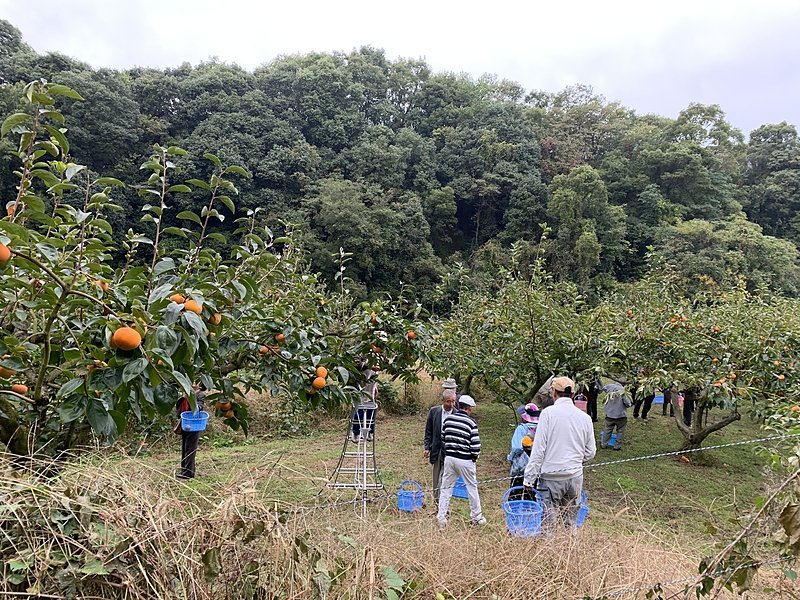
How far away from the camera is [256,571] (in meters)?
1.36

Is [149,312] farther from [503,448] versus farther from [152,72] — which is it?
[152,72]

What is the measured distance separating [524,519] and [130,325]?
241 centimetres

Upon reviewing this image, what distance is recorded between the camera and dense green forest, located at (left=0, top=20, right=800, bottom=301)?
1980 cm

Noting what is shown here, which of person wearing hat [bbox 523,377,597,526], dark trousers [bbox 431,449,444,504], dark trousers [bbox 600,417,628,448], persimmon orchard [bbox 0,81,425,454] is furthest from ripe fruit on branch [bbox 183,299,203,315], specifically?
dark trousers [bbox 600,417,628,448]

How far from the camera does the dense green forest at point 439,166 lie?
19.8 m

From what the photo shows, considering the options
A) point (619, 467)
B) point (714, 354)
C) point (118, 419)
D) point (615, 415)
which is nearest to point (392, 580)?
point (118, 419)

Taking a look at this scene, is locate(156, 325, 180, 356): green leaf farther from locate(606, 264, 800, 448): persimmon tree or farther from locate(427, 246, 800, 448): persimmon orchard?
locate(606, 264, 800, 448): persimmon tree

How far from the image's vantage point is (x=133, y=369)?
1.13 m

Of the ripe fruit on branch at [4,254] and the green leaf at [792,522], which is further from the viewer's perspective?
the green leaf at [792,522]

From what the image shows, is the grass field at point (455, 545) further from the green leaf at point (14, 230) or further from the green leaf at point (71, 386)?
the green leaf at point (14, 230)

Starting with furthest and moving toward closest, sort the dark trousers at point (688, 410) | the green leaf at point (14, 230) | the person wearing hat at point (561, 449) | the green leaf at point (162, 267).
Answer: the dark trousers at point (688, 410), the person wearing hat at point (561, 449), the green leaf at point (162, 267), the green leaf at point (14, 230)

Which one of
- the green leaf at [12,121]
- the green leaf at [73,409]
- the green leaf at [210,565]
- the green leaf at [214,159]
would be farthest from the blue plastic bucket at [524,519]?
the green leaf at [12,121]

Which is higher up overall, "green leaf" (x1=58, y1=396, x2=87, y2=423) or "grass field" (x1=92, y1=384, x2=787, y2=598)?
"green leaf" (x1=58, y1=396, x2=87, y2=423)

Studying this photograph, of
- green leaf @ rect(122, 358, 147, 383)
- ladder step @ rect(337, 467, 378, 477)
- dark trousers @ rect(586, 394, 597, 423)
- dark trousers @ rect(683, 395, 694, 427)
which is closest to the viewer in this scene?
green leaf @ rect(122, 358, 147, 383)
